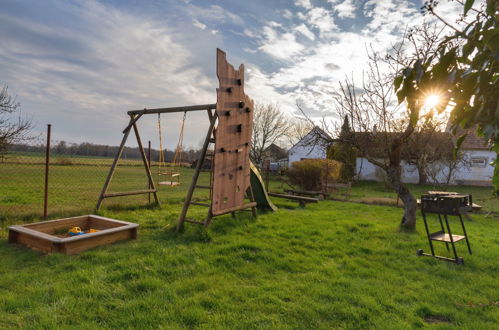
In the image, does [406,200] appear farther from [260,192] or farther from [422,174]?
[422,174]

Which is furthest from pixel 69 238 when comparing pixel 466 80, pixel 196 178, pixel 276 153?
pixel 276 153

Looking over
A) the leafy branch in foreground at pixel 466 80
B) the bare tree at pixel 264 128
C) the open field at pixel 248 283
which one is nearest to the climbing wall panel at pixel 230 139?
the open field at pixel 248 283

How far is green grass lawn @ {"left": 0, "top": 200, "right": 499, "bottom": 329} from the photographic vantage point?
8.95ft

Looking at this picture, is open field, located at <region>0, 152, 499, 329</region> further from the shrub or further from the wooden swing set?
the shrub

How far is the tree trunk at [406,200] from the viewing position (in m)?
6.82

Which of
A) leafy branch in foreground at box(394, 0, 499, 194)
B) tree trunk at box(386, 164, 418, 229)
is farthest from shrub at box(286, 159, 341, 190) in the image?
leafy branch in foreground at box(394, 0, 499, 194)

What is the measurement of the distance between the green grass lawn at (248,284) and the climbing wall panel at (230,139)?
86 cm

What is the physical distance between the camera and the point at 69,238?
4.27 metres

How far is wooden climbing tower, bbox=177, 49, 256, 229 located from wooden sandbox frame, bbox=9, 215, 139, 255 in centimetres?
114

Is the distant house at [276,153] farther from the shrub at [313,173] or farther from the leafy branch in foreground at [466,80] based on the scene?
the leafy branch in foreground at [466,80]

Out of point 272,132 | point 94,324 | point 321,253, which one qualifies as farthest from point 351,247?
point 272,132

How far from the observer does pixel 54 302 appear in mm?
2871

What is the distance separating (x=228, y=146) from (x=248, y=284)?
318 centimetres

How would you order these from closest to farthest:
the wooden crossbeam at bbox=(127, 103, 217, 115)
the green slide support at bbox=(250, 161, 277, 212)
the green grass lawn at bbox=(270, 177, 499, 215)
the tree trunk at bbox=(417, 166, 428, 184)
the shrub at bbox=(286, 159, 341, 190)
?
the wooden crossbeam at bbox=(127, 103, 217, 115) < the tree trunk at bbox=(417, 166, 428, 184) < the green slide support at bbox=(250, 161, 277, 212) < the green grass lawn at bbox=(270, 177, 499, 215) < the shrub at bbox=(286, 159, 341, 190)
